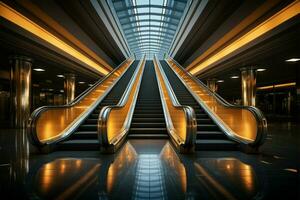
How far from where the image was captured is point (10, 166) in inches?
173

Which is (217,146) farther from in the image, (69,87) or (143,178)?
(69,87)

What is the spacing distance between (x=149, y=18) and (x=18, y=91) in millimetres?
19039

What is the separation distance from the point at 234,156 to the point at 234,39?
923cm

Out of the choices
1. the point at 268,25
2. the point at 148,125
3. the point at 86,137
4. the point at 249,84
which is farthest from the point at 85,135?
the point at 249,84

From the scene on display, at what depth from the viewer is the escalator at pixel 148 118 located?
8.05m

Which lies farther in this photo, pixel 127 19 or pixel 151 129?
pixel 127 19

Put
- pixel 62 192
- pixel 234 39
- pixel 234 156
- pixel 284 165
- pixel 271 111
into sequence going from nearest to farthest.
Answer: pixel 62 192 < pixel 284 165 < pixel 234 156 < pixel 234 39 < pixel 271 111

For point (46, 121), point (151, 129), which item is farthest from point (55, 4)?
point (151, 129)

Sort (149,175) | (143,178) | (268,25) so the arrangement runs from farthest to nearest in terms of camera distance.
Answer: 1. (268,25)
2. (149,175)
3. (143,178)

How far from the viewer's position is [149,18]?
88.3 ft

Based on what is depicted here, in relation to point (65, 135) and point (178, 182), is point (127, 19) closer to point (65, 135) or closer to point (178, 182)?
point (65, 135)

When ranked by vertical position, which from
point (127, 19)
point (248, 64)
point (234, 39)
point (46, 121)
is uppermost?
point (127, 19)

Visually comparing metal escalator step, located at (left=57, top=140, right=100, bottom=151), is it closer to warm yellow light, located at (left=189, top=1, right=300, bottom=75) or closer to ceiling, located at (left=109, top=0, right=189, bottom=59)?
warm yellow light, located at (left=189, top=1, right=300, bottom=75)

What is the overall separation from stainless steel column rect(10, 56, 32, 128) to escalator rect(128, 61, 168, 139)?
5600 millimetres
